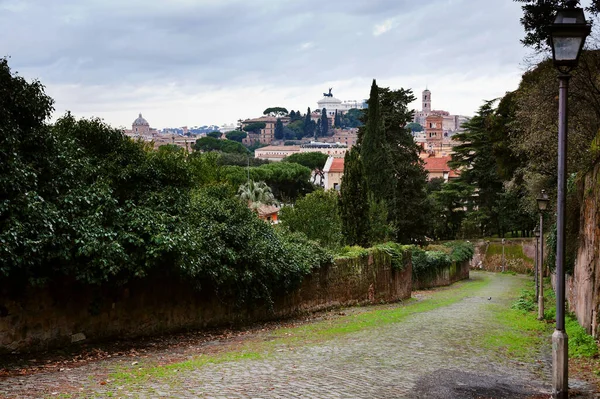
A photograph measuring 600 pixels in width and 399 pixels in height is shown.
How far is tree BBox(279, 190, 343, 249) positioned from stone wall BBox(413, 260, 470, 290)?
7569 millimetres

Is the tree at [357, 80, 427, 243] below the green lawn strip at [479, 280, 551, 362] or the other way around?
the other way around

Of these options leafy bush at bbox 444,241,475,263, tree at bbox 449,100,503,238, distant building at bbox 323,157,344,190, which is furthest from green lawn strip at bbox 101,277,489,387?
distant building at bbox 323,157,344,190

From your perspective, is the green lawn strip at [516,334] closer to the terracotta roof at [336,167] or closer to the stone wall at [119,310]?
the stone wall at [119,310]

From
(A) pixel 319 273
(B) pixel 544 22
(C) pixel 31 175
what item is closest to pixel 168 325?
(C) pixel 31 175

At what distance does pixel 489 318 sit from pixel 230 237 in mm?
8391

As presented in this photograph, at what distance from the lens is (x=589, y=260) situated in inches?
570

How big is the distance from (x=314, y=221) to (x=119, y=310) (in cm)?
2169

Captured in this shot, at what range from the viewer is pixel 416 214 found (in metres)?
56.5

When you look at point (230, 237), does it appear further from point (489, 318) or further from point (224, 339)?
point (489, 318)

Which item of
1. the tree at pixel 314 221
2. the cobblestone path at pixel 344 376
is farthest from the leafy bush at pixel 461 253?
the cobblestone path at pixel 344 376

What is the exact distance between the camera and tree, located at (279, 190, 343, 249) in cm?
3544

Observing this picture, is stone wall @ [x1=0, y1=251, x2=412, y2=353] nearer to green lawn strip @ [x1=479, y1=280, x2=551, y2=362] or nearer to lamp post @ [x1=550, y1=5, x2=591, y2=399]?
green lawn strip @ [x1=479, y1=280, x2=551, y2=362]

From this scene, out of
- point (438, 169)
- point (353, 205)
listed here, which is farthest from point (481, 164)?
point (438, 169)

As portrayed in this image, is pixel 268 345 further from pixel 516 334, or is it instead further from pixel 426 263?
pixel 426 263
